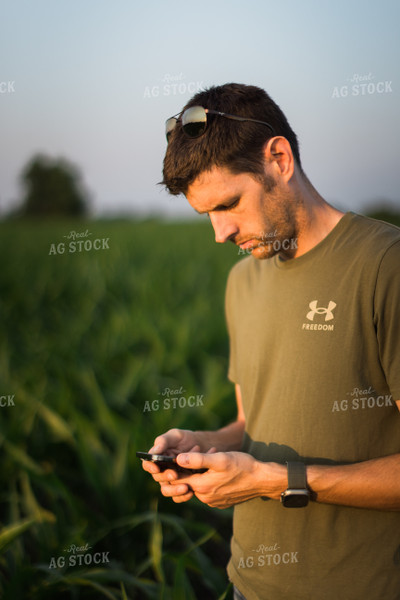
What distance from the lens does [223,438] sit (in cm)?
173

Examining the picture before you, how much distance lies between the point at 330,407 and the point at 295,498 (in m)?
0.23

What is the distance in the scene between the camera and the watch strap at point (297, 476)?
1.33m

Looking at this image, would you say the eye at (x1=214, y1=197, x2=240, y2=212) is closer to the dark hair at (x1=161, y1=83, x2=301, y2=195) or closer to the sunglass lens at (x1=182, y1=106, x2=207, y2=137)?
the dark hair at (x1=161, y1=83, x2=301, y2=195)

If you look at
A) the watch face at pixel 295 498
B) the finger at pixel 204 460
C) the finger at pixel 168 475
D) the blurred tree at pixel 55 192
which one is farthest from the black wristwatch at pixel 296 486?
the blurred tree at pixel 55 192

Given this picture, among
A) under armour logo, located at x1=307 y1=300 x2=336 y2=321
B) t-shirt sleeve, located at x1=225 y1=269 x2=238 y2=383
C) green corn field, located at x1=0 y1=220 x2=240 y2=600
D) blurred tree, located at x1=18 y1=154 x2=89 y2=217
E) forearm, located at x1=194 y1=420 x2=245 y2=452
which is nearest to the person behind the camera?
under armour logo, located at x1=307 y1=300 x2=336 y2=321

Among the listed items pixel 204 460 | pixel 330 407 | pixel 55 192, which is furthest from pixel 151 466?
pixel 55 192

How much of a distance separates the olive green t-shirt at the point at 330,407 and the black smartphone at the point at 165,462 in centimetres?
21

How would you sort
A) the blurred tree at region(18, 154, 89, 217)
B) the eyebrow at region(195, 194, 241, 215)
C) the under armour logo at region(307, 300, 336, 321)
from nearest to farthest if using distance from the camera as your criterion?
the under armour logo at region(307, 300, 336, 321) → the eyebrow at region(195, 194, 241, 215) → the blurred tree at region(18, 154, 89, 217)

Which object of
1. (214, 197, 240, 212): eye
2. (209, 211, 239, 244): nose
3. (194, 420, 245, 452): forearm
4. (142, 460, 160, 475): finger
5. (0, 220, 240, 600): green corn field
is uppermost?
(214, 197, 240, 212): eye

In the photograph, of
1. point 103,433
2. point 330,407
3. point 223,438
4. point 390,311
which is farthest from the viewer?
point 103,433

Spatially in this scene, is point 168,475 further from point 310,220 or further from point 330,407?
point 310,220

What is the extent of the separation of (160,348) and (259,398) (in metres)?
2.89

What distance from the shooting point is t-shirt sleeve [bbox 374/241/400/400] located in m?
1.24

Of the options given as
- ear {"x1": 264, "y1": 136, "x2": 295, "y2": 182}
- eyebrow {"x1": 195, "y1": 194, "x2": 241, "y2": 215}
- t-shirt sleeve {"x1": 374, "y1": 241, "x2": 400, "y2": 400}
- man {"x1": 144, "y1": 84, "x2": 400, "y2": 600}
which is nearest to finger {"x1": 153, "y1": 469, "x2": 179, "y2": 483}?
man {"x1": 144, "y1": 84, "x2": 400, "y2": 600}
